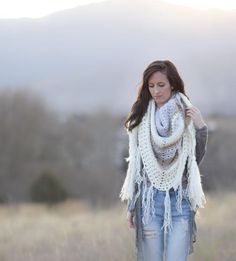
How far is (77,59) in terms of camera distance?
117 metres

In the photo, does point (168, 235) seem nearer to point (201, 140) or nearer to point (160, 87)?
point (201, 140)

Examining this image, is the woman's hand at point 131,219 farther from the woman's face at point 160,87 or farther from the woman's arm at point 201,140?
the woman's face at point 160,87

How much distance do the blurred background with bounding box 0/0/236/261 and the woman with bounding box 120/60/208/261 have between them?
1.14ft

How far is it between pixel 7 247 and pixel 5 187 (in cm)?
3357

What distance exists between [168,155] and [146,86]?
1.40 feet

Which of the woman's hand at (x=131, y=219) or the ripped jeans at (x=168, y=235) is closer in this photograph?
the ripped jeans at (x=168, y=235)

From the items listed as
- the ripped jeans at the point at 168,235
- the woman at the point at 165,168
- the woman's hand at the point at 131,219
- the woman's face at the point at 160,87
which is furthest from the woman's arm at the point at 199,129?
the woman's hand at the point at 131,219

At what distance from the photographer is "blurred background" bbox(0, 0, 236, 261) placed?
8.11m

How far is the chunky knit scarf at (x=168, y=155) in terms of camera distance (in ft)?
13.8

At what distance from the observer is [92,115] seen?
56750mm

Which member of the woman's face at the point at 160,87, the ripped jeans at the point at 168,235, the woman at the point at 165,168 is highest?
the woman's face at the point at 160,87

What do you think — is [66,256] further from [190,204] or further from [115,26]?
[115,26]

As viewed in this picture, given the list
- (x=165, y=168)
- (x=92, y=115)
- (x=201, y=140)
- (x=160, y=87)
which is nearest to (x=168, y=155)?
(x=165, y=168)

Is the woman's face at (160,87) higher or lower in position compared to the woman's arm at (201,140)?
higher
